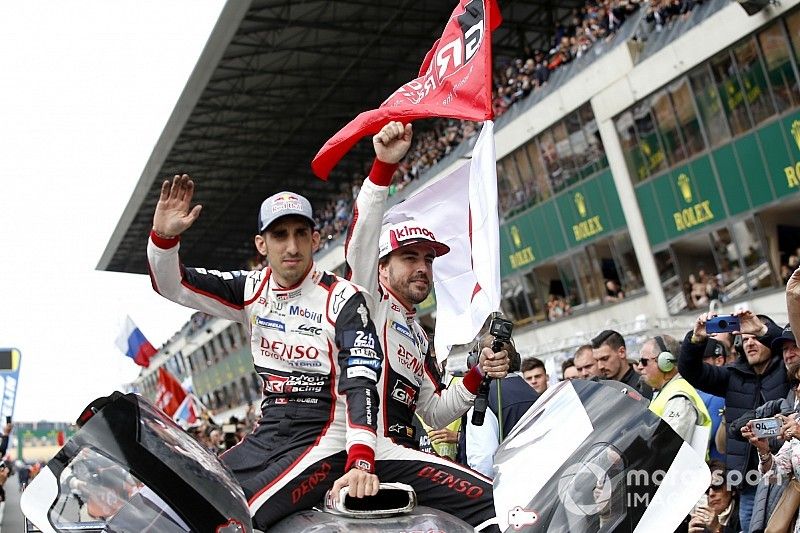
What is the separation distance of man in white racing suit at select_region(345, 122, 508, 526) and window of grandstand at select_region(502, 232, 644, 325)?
2292 centimetres

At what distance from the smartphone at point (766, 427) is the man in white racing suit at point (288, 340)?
2.62 m

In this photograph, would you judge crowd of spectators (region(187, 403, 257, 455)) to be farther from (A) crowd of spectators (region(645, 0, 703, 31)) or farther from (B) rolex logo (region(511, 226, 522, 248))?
(B) rolex logo (region(511, 226, 522, 248))

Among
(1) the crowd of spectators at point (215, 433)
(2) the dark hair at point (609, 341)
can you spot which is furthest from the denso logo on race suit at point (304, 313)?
(1) the crowd of spectators at point (215, 433)

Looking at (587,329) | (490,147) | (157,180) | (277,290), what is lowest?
(587,329)

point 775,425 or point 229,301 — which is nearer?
→ point 229,301

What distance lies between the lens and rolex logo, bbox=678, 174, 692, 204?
83.0 ft

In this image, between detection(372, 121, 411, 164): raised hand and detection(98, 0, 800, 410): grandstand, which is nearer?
detection(372, 121, 411, 164): raised hand

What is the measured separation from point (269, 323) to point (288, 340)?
0.13 meters

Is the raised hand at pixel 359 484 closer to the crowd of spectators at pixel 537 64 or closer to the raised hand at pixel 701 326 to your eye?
the raised hand at pixel 701 326

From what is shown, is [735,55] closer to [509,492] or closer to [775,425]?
[775,425]

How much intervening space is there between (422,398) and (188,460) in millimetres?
1910

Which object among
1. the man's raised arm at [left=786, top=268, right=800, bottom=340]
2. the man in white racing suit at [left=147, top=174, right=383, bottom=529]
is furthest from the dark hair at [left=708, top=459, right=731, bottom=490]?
the man in white racing suit at [left=147, top=174, right=383, bottom=529]

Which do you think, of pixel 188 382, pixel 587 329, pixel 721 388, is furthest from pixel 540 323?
pixel 721 388

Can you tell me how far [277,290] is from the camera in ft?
15.5
